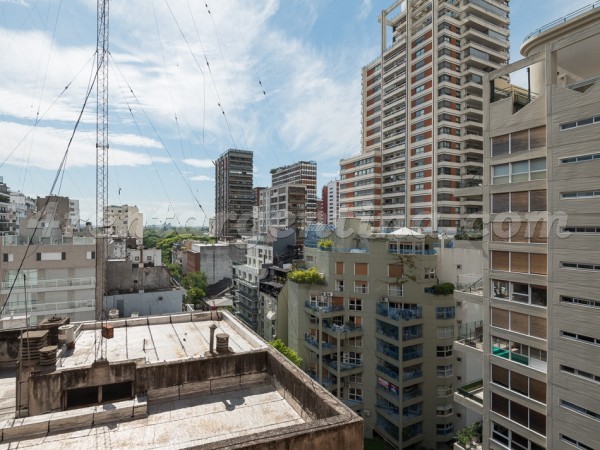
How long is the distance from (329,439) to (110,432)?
4537 millimetres

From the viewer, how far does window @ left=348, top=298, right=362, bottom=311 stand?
99.2ft

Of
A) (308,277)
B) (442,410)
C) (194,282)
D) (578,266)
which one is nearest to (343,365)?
(308,277)

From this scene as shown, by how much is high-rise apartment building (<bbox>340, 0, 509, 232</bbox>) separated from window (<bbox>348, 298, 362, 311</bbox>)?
18.2 meters

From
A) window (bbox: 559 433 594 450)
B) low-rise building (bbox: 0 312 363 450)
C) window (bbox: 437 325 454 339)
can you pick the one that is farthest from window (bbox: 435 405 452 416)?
low-rise building (bbox: 0 312 363 450)

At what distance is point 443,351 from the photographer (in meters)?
27.9

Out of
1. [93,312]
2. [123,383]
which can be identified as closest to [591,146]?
[123,383]

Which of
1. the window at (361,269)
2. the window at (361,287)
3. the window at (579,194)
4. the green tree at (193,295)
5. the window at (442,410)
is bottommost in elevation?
the window at (442,410)

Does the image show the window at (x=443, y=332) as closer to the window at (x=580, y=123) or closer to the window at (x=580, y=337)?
the window at (x=580, y=337)

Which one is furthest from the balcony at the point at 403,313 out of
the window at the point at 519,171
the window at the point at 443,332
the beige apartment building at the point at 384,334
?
the window at the point at 519,171

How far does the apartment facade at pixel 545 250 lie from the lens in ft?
44.2

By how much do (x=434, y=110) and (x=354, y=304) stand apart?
28.0m

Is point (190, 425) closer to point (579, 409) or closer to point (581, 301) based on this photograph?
point (581, 301)

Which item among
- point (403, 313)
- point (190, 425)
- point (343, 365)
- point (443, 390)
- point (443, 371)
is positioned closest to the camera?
point (190, 425)

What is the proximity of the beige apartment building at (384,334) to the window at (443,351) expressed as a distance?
77mm
